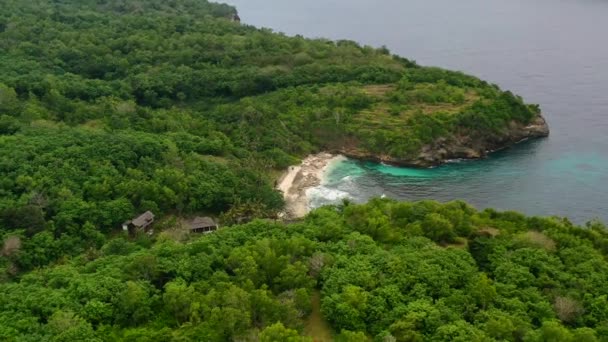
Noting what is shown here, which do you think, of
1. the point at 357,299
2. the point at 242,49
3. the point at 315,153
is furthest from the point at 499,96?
the point at 357,299

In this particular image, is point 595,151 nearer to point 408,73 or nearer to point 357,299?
point 408,73

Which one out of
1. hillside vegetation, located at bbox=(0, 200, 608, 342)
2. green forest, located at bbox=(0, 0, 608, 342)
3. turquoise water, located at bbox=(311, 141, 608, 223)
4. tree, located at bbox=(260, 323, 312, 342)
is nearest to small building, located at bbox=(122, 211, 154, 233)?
green forest, located at bbox=(0, 0, 608, 342)

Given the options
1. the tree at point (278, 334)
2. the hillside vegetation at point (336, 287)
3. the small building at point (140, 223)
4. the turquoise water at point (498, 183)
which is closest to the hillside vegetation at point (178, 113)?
the small building at point (140, 223)

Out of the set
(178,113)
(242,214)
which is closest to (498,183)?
(242,214)

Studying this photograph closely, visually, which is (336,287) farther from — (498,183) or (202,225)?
(498,183)

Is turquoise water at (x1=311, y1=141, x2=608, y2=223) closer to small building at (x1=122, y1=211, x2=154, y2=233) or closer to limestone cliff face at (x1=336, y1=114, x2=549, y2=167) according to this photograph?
limestone cliff face at (x1=336, y1=114, x2=549, y2=167)

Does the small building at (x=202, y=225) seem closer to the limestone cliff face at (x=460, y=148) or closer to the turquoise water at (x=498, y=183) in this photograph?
the turquoise water at (x=498, y=183)
